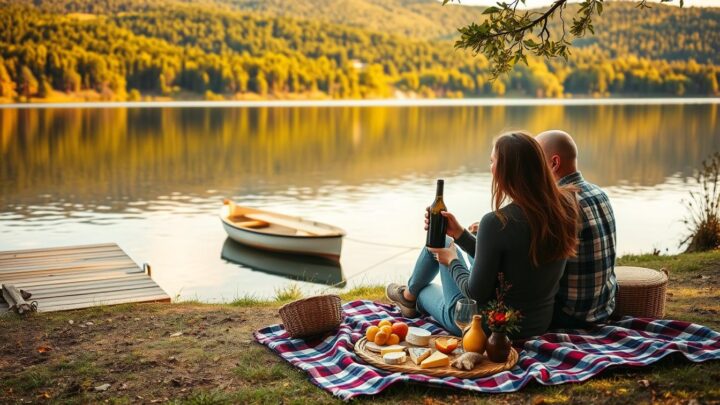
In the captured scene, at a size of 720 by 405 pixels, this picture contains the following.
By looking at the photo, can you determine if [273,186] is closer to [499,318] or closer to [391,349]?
[391,349]

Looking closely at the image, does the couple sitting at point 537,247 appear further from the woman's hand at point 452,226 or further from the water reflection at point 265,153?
the water reflection at point 265,153

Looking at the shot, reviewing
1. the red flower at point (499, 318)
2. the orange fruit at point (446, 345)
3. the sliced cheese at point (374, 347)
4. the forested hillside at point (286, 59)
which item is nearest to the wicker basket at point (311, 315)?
the sliced cheese at point (374, 347)

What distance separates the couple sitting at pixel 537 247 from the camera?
4.82 metres

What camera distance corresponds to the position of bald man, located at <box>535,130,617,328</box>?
5.28 metres

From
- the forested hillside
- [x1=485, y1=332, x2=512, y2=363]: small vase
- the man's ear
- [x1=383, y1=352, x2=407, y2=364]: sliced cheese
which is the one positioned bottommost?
[x1=383, y1=352, x2=407, y2=364]: sliced cheese

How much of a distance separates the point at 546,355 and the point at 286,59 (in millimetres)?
138139

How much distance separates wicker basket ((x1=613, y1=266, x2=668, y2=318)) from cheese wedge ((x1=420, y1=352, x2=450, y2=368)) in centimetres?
183

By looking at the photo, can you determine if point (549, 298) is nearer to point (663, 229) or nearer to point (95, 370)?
point (95, 370)

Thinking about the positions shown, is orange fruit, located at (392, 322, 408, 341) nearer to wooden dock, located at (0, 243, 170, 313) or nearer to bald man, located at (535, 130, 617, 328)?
bald man, located at (535, 130, 617, 328)

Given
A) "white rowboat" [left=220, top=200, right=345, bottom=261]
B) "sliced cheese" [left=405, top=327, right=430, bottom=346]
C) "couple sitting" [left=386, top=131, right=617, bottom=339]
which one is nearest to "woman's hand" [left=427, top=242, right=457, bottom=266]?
"couple sitting" [left=386, top=131, right=617, bottom=339]

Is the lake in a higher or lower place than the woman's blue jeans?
lower

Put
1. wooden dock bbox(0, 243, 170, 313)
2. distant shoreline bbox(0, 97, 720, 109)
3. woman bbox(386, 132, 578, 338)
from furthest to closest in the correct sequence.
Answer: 1. distant shoreline bbox(0, 97, 720, 109)
2. wooden dock bbox(0, 243, 170, 313)
3. woman bbox(386, 132, 578, 338)

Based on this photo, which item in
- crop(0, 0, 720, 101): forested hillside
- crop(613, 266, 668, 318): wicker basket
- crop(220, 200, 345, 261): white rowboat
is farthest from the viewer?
crop(0, 0, 720, 101): forested hillside

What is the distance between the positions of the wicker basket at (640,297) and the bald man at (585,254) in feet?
1.46
